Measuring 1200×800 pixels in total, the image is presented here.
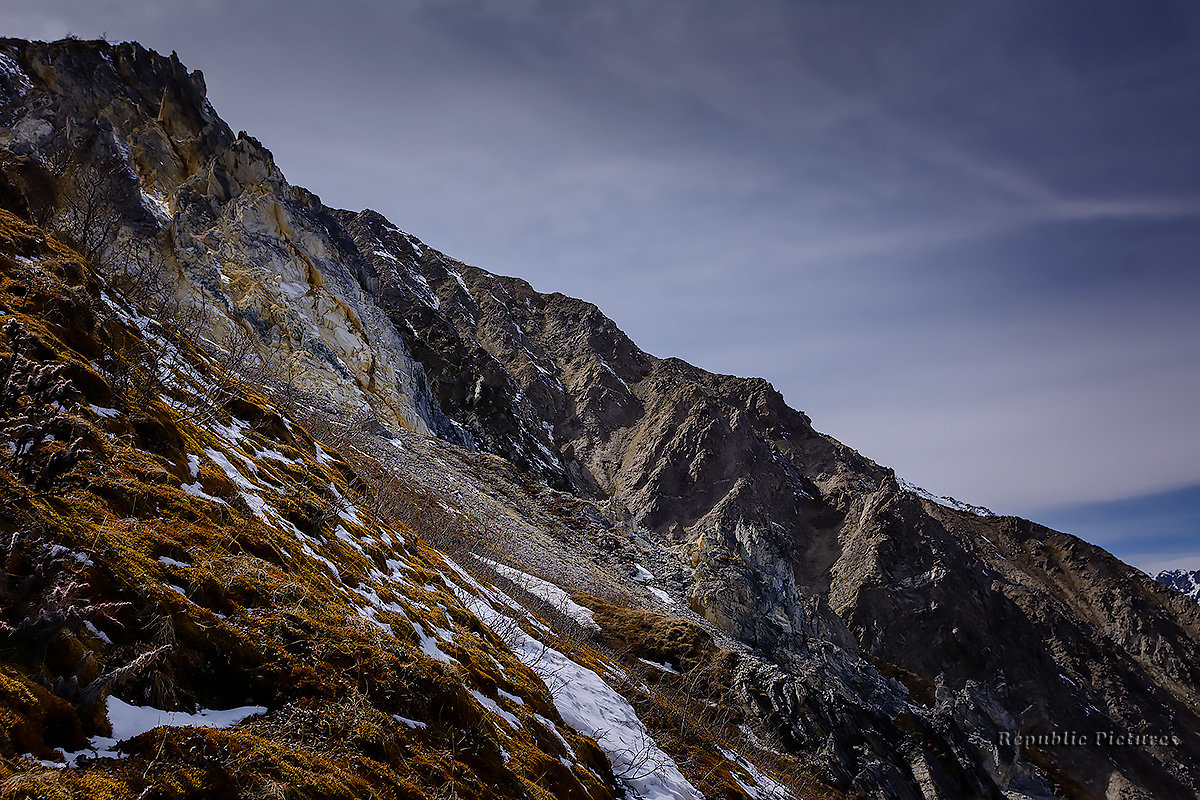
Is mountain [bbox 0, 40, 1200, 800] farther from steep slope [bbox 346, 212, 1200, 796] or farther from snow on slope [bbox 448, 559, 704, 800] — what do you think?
steep slope [bbox 346, 212, 1200, 796]

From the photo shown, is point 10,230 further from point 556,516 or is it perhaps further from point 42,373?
point 556,516

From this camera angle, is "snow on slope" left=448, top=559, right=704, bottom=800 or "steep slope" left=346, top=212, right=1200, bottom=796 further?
"steep slope" left=346, top=212, right=1200, bottom=796

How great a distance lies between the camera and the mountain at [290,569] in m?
2.47

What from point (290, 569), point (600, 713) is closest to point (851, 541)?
point (600, 713)

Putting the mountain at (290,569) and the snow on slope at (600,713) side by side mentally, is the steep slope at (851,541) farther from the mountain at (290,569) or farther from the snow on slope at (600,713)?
the snow on slope at (600,713)

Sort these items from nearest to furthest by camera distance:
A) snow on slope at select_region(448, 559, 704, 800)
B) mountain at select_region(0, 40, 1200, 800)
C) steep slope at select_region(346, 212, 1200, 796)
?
mountain at select_region(0, 40, 1200, 800) → snow on slope at select_region(448, 559, 704, 800) → steep slope at select_region(346, 212, 1200, 796)

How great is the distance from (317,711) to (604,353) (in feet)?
309

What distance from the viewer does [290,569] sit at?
4121 millimetres

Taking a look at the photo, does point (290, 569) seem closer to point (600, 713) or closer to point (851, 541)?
point (600, 713)

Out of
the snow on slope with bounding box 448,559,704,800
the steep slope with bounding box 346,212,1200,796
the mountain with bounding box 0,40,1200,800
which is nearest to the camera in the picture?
the mountain with bounding box 0,40,1200,800

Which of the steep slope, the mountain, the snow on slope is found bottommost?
the snow on slope

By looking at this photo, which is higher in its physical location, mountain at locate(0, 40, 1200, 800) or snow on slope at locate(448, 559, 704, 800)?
mountain at locate(0, 40, 1200, 800)

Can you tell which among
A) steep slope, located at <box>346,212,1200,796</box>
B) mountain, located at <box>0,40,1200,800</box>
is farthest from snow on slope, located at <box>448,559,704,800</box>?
steep slope, located at <box>346,212,1200,796</box>

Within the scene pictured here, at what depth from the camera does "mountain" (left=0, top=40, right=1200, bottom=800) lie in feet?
8.10
